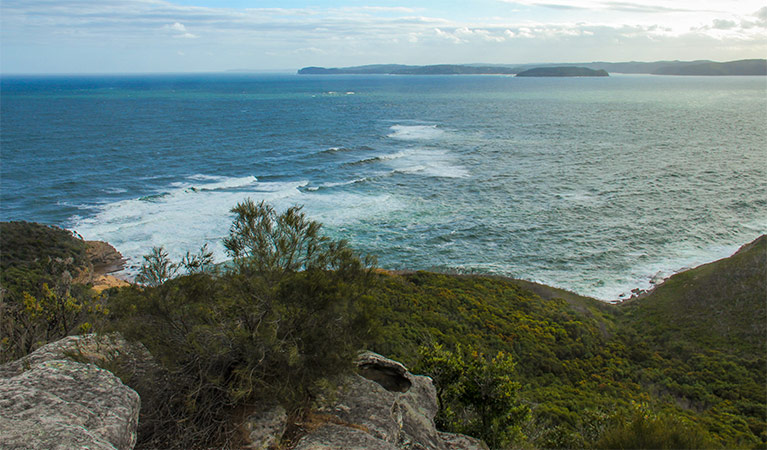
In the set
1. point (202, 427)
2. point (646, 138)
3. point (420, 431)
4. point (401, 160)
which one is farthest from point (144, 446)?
point (646, 138)

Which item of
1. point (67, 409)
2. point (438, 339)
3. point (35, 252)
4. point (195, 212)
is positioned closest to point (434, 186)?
point (195, 212)

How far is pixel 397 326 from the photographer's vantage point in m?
24.9

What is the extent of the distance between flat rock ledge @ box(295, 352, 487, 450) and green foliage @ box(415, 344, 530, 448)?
221 cm

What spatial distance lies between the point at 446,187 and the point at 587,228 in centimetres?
1788

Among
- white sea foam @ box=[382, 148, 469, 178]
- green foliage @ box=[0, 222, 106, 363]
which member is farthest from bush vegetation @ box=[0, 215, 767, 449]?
white sea foam @ box=[382, 148, 469, 178]

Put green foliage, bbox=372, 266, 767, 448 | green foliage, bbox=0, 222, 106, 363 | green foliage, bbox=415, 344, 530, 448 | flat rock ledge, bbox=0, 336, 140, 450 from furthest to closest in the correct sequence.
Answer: green foliage, bbox=372, 266, 767, 448, green foliage, bbox=0, 222, 106, 363, green foliage, bbox=415, 344, 530, 448, flat rock ledge, bbox=0, 336, 140, 450

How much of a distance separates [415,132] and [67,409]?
93219 millimetres

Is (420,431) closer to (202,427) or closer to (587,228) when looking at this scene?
(202,427)

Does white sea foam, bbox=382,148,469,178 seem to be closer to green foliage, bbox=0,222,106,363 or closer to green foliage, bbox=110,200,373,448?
green foliage, bbox=0,222,106,363

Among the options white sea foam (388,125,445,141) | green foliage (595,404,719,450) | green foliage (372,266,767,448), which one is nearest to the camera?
green foliage (595,404,719,450)

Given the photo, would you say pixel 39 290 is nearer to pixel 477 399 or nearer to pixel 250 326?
pixel 250 326

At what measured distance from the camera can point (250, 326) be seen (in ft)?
38.2

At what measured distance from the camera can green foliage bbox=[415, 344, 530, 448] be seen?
1473 cm

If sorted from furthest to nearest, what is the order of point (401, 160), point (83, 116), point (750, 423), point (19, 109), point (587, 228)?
1. point (19, 109)
2. point (83, 116)
3. point (401, 160)
4. point (587, 228)
5. point (750, 423)
